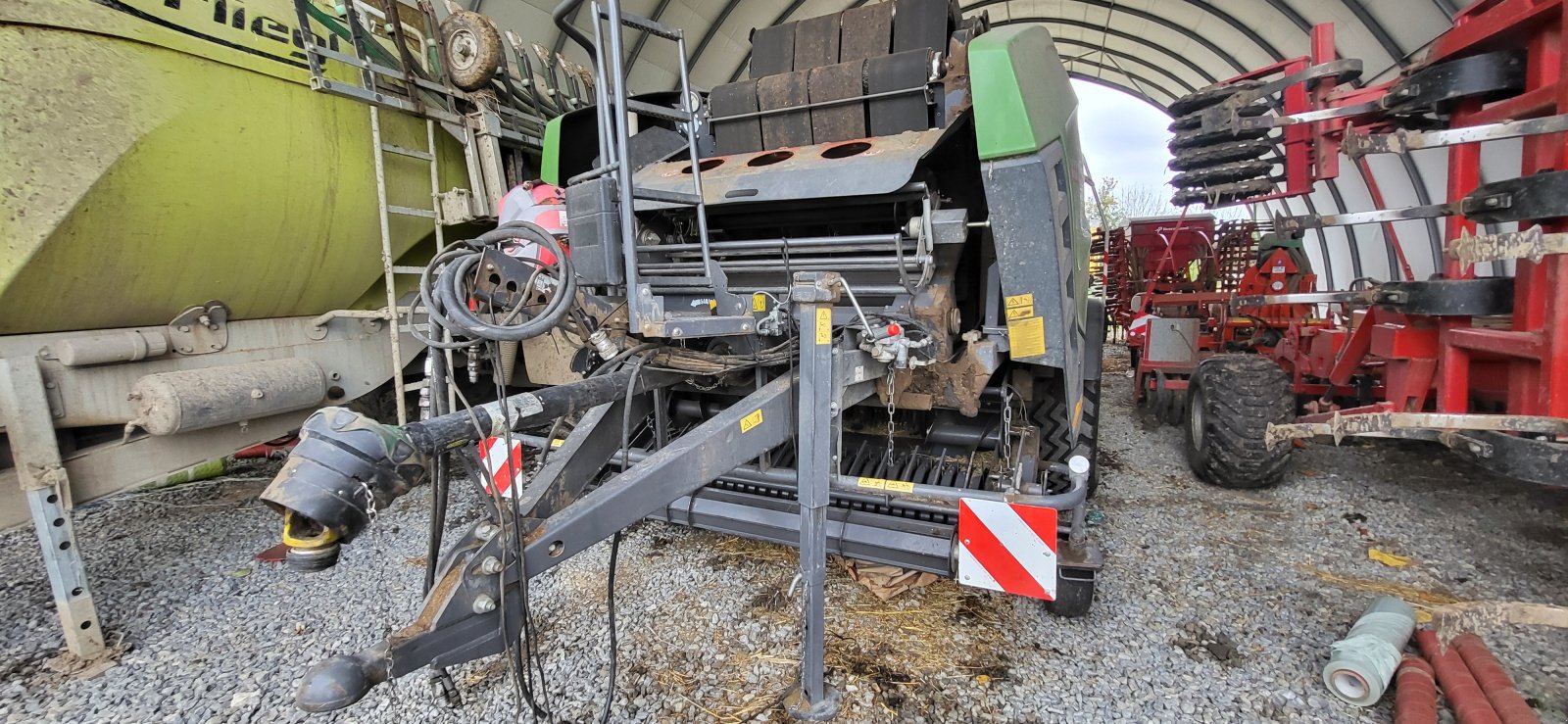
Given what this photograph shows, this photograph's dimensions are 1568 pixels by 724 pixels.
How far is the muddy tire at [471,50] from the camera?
A: 3.96 meters

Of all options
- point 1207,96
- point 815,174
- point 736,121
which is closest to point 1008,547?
point 815,174

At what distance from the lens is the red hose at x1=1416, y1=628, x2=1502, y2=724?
72.3 inches

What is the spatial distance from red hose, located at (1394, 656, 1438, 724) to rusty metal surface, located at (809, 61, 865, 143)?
2.75 metres

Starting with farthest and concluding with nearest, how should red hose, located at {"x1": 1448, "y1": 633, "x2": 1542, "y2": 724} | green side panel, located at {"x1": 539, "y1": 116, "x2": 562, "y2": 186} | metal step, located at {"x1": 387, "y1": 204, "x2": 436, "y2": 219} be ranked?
1. metal step, located at {"x1": 387, "y1": 204, "x2": 436, "y2": 219}
2. green side panel, located at {"x1": 539, "y1": 116, "x2": 562, "y2": 186}
3. red hose, located at {"x1": 1448, "y1": 633, "x2": 1542, "y2": 724}

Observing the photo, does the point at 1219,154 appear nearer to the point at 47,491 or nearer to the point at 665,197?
the point at 665,197

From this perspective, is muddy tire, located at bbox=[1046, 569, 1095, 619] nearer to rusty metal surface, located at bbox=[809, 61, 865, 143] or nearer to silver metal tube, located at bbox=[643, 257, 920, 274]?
silver metal tube, located at bbox=[643, 257, 920, 274]

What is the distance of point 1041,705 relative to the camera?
2105 millimetres

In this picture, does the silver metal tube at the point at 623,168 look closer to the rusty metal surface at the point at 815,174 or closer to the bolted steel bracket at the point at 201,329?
the rusty metal surface at the point at 815,174

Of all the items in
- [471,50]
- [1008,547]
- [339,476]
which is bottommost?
[1008,547]

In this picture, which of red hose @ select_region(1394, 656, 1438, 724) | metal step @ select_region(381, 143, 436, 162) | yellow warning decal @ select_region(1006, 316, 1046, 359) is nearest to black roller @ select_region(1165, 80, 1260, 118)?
yellow warning decal @ select_region(1006, 316, 1046, 359)

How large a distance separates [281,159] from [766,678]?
10.8 ft

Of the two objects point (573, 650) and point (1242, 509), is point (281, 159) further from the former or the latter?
point (1242, 509)

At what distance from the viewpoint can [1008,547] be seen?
2061 mm

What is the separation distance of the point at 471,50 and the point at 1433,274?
5.83 metres
